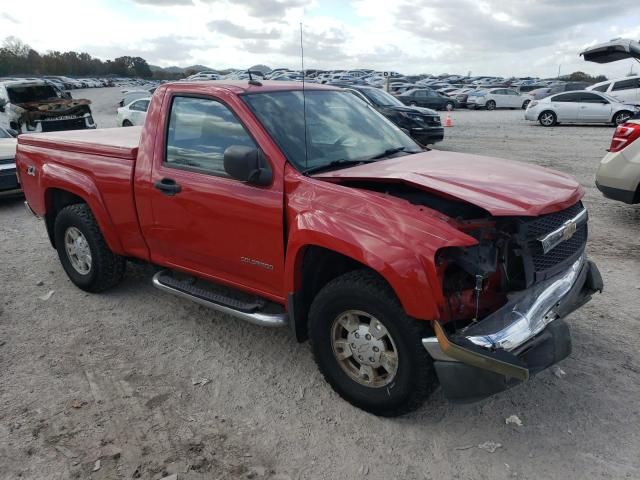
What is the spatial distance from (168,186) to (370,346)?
1.90m

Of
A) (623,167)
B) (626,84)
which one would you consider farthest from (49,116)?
(626,84)

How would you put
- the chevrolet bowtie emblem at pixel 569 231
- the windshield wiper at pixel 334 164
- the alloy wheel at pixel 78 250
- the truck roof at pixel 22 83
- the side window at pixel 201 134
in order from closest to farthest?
the chevrolet bowtie emblem at pixel 569 231, the windshield wiper at pixel 334 164, the side window at pixel 201 134, the alloy wheel at pixel 78 250, the truck roof at pixel 22 83

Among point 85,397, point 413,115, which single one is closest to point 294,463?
point 85,397

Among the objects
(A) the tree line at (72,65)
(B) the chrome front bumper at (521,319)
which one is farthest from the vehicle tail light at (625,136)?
(A) the tree line at (72,65)

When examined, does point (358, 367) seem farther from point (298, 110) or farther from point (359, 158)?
point (298, 110)

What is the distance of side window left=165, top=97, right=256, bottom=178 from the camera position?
3.64 meters

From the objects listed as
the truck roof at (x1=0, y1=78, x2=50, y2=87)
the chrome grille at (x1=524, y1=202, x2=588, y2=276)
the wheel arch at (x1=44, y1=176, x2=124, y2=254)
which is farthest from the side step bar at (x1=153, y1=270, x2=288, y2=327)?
the truck roof at (x1=0, y1=78, x2=50, y2=87)

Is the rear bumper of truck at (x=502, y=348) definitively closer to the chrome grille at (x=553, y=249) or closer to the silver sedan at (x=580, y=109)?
the chrome grille at (x=553, y=249)

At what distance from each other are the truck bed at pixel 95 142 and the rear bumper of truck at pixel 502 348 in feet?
9.51

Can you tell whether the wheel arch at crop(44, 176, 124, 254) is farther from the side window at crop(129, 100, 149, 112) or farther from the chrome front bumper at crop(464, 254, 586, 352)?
the side window at crop(129, 100, 149, 112)

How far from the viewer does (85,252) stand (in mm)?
4930

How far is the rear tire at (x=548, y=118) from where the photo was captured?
20.4 metres

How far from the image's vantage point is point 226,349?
157 inches

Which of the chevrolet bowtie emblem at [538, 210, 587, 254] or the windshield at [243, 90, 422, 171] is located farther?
the windshield at [243, 90, 422, 171]
